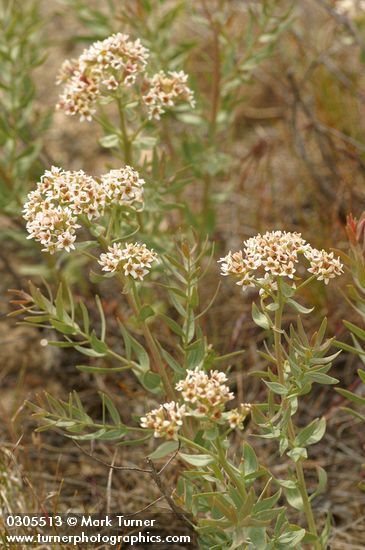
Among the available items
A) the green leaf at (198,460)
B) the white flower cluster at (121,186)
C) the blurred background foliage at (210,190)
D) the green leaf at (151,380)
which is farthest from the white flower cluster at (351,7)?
the green leaf at (198,460)

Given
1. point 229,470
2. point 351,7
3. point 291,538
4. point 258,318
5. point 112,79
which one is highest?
point 351,7

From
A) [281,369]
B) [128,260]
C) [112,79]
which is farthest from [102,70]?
[281,369]

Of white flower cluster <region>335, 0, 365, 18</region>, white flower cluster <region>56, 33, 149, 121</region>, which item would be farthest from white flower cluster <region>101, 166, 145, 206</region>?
white flower cluster <region>335, 0, 365, 18</region>

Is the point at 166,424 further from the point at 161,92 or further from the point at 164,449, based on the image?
the point at 161,92

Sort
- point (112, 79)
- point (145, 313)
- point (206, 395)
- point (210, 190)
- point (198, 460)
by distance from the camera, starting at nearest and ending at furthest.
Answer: point (206, 395) → point (198, 460) → point (145, 313) → point (112, 79) → point (210, 190)

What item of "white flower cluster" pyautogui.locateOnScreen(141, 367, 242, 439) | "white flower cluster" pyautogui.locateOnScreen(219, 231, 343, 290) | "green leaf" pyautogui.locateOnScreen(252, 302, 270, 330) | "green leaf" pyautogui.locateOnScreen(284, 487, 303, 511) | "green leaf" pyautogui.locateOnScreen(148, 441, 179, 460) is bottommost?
"green leaf" pyautogui.locateOnScreen(284, 487, 303, 511)

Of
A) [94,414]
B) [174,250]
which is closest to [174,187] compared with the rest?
[174,250]

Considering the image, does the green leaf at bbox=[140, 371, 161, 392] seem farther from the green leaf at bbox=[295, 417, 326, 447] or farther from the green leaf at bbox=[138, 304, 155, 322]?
the green leaf at bbox=[295, 417, 326, 447]

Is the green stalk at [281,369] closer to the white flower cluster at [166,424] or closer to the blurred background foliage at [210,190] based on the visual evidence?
the white flower cluster at [166,424]
